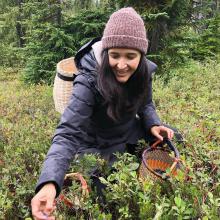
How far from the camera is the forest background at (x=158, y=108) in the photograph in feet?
8.65

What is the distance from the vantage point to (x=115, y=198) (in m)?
2.68

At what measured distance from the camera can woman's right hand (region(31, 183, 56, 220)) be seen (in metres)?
2.15

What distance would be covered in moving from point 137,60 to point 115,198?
4.35ft

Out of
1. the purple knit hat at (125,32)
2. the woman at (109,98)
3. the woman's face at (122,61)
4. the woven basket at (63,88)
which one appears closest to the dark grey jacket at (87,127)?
the woman at (109,98)

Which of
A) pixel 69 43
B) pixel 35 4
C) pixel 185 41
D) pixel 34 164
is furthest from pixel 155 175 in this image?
pixel 35 4

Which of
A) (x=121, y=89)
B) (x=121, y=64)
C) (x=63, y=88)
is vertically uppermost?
(x=121, y=64)

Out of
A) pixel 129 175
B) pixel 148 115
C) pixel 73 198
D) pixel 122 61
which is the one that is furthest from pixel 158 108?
pixel 73 198

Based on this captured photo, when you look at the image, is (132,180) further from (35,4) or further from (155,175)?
(35,4)

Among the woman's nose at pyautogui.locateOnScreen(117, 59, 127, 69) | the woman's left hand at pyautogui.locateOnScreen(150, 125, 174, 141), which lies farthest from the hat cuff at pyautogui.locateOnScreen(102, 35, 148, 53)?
the woman's left hand at pyautogui.locateOnScreen(150, 125, 174, 141)

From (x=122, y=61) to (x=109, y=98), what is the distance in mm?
347

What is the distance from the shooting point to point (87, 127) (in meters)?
3.79

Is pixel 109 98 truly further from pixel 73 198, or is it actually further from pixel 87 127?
pixel 73 198

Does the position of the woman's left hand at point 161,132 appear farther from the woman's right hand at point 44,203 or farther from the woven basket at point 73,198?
the woman's right hand at point 44,203

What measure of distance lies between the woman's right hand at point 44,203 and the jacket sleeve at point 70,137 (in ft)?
0.19
